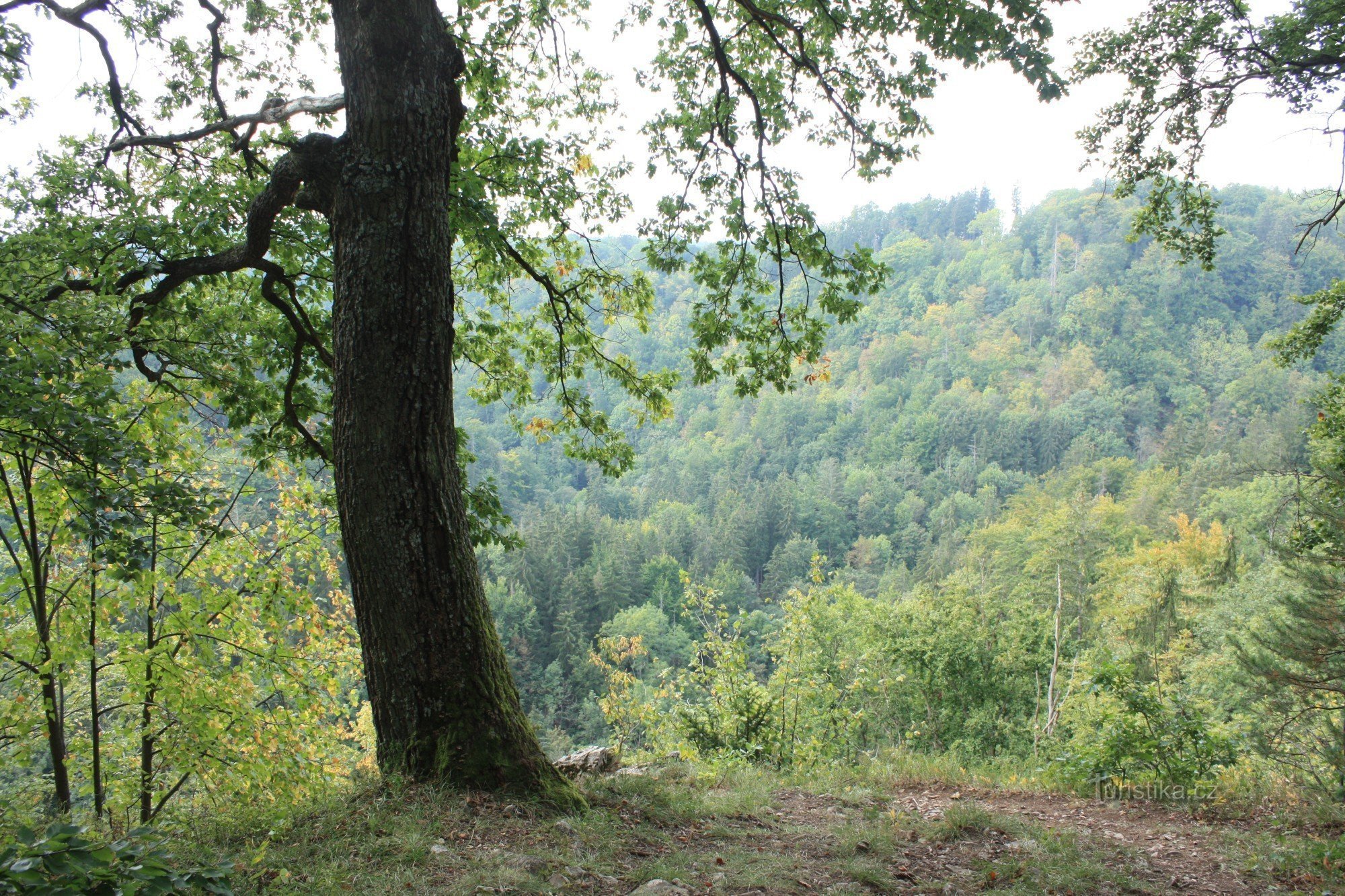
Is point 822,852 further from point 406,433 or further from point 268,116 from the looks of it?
point 268,116

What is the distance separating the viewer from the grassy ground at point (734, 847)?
9.63 feet

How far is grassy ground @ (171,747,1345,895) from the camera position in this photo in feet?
9.63

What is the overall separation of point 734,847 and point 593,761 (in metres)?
1.97

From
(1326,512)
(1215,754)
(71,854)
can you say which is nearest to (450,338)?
(71,854)

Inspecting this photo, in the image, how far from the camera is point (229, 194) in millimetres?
5301

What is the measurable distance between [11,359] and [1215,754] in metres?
8.20

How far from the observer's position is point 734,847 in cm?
380

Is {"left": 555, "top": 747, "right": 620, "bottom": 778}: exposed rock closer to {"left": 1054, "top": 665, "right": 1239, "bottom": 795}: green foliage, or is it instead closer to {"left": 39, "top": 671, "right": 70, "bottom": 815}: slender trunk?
{"left": 39, "top": 671, "right": 70, "bottom": 815}: slender trunk

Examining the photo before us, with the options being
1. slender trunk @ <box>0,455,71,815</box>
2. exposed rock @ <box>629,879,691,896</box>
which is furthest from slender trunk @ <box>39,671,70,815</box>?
exposed rock @ <box>629,879,691,896</box>

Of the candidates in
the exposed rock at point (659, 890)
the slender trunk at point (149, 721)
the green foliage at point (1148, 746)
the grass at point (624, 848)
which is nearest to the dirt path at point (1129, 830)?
the grass at point (624, 848)

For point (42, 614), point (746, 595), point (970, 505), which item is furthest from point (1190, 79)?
point (970, 505)

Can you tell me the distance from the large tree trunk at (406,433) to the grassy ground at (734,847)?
323 millimetres

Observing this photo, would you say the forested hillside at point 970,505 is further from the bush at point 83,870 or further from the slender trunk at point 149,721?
the bush at point 83,870

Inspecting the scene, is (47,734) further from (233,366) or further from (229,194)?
(229,194)
